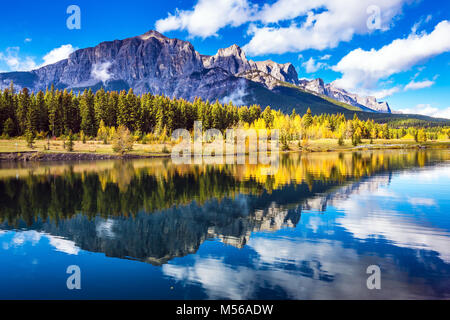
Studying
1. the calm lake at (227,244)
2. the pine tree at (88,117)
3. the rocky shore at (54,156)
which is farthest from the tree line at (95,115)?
the calm lake at (227,244)

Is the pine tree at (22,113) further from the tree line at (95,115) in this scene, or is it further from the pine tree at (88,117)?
the pine tree at (88,117)

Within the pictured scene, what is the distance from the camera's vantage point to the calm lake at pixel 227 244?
11039mm

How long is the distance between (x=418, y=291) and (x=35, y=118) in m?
130

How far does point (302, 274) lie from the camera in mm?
12000

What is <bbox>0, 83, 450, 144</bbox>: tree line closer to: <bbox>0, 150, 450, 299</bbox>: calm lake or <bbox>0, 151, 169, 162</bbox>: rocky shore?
<bbox>0, 151, 169, 162</bbox>: rocky shore

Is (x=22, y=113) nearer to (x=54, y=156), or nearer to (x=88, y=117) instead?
(x=88, y=117)

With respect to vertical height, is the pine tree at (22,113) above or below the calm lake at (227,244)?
above

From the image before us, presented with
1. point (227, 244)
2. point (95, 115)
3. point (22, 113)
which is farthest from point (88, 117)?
point (227, 244)

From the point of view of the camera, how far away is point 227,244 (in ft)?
52.7

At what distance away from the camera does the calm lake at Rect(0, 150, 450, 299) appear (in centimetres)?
1104

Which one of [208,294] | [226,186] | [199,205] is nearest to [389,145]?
[226,186]

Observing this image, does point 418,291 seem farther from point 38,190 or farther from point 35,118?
point 35,118

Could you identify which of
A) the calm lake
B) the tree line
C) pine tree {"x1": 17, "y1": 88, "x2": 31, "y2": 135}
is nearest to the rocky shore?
the tree line

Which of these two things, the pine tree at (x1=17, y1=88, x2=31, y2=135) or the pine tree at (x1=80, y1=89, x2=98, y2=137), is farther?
the pine tree at (x1=80, y1=89, x2=98, y2=137)
